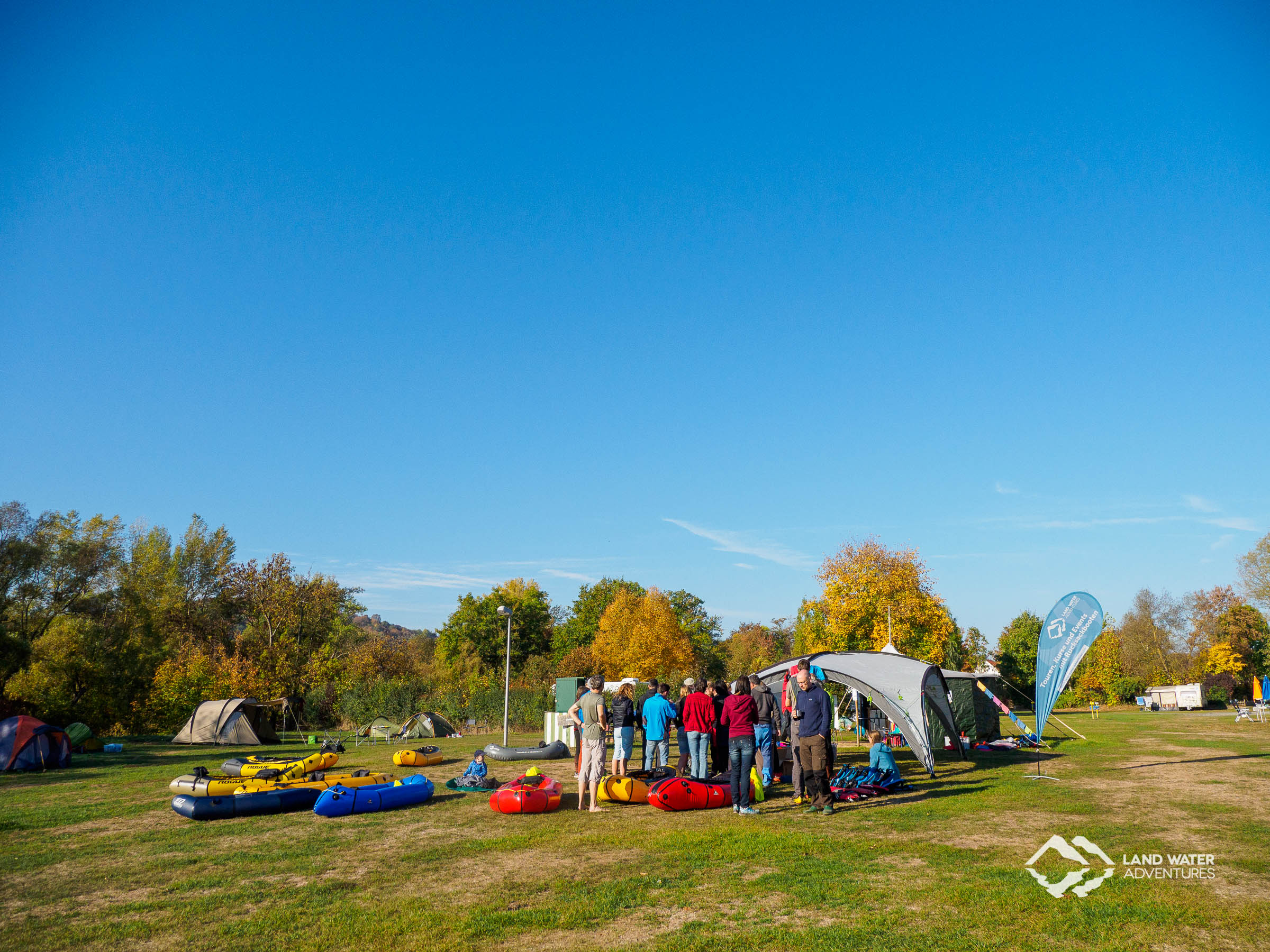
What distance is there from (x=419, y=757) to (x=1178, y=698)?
4938 cm

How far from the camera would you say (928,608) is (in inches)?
1560

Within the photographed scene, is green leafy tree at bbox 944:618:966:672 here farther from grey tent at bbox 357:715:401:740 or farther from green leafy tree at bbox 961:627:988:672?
grey tent at bbox 357:715:401:740

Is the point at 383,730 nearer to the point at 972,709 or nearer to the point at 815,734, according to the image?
the point at 972,709

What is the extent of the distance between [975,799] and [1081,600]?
14.5ft

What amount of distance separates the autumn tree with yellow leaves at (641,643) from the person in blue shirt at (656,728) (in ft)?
119

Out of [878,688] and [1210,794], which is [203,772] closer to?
[878,688]

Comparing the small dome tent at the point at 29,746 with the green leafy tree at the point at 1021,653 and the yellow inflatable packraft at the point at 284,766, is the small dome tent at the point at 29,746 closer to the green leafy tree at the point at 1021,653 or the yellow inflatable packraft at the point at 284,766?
the yellow inflatable packraft at the point at 284,766

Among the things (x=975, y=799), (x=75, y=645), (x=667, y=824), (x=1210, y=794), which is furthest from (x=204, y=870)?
(x=75, y=645)

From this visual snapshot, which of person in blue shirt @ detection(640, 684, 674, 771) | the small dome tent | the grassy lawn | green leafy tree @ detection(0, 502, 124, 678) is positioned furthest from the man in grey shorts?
green leafy tree @ detection(0, 502, 124, 678)

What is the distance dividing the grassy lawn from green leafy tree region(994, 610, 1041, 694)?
5162 centimetres

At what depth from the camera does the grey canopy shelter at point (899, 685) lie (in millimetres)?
13688

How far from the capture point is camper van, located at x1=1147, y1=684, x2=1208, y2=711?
45.5m

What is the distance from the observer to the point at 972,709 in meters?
19.6

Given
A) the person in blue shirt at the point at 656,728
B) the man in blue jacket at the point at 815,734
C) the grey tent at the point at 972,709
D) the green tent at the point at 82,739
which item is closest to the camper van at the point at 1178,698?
the grey tent at the point at 972,709
